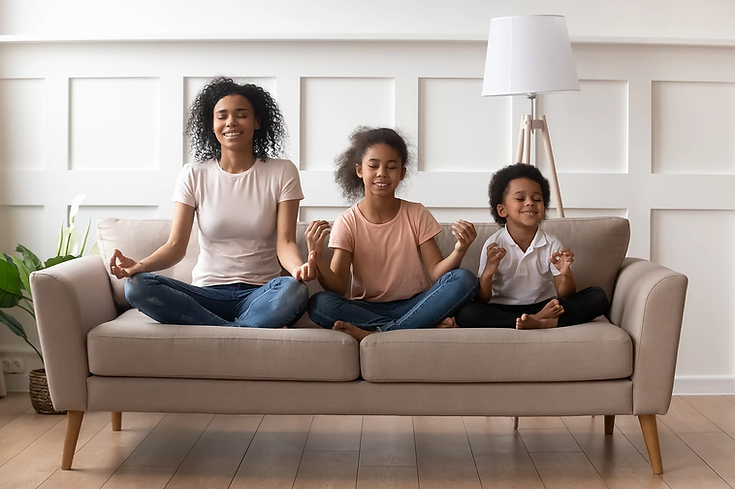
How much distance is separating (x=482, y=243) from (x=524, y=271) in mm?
202

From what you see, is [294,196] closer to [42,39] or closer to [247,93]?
[247,93]

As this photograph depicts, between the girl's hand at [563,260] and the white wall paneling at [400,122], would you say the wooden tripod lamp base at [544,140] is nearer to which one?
the white wall paneling at [400,122]

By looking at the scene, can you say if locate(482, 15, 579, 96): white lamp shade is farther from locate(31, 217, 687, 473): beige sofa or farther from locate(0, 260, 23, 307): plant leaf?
locate(0, 260, 23, 307): plant leaf

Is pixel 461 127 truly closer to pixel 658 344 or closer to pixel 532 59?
pixel 532 59

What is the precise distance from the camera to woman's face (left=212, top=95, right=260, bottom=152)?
2479mm

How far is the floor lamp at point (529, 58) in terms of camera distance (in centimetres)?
270

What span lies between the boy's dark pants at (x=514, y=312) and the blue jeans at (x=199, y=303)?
1.59 feet

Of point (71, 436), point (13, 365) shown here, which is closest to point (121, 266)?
point (71, 436)

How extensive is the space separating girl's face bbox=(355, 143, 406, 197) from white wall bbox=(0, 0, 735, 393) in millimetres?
679

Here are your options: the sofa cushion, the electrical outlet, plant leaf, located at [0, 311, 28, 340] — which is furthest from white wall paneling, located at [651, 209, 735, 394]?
the electrical outlet

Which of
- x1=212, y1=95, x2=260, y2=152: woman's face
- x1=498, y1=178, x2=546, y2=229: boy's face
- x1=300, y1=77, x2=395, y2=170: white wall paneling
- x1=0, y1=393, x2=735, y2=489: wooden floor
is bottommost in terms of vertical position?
x1=0, y1=393, x2=735, y2=489: wooden floor

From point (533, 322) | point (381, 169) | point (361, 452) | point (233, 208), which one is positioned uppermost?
point (381, 169)

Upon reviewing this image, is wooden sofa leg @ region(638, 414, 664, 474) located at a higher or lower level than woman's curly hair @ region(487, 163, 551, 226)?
lower

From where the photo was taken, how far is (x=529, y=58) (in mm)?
2715
